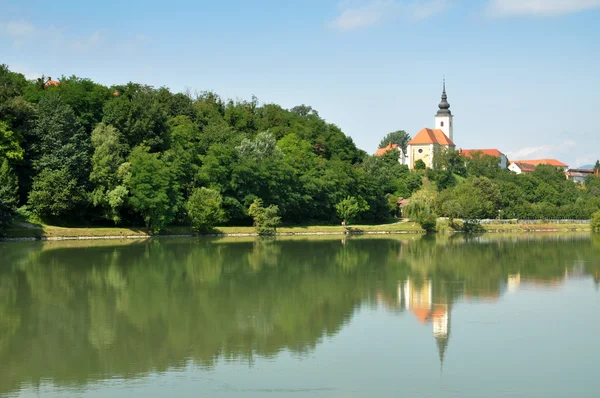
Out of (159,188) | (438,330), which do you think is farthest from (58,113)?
(438,330)

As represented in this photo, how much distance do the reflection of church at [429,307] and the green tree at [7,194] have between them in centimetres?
2653

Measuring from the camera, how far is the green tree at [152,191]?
5003 centimetres

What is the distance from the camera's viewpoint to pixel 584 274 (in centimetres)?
3094

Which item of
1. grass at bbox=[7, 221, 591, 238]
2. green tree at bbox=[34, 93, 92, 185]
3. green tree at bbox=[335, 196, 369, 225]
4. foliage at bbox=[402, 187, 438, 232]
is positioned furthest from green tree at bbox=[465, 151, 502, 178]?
green tree at bbox=[34, 93, 92, 185]

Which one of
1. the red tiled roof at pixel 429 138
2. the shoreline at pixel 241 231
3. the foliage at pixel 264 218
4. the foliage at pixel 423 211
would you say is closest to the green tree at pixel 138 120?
the shoreline at pixel 241 231

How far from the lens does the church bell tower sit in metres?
121

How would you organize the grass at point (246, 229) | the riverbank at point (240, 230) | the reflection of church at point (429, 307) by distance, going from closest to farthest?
the reflection of church at point (429, 307) < the riverbank at point (240, 230) < the grass at point (246, 229)

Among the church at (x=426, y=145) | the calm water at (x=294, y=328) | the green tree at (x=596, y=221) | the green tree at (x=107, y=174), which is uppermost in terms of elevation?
the church at (x=426, y=145)

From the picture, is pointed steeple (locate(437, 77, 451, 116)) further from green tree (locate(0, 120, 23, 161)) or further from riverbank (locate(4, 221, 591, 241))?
green tree (locate(0, 120, 23, 161))

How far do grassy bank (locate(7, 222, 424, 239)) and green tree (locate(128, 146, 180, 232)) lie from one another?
4.59 feet

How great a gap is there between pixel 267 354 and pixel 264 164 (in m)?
46.2

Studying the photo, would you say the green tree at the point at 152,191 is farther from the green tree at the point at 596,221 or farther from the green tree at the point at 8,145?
the green tree at the point at 596,221

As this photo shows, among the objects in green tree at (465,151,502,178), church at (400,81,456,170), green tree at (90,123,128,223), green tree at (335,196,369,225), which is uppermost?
church at (400,81,456,170)

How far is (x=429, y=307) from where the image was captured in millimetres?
21594
